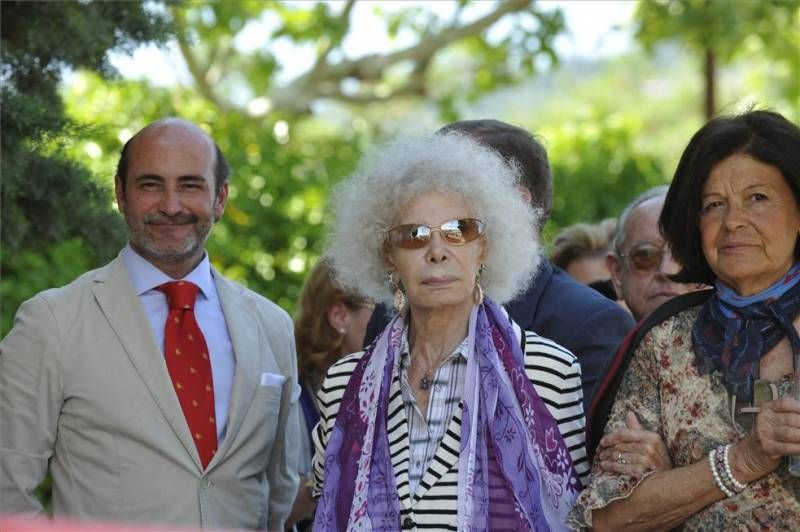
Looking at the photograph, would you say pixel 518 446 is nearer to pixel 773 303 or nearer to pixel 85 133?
pixel 773 303

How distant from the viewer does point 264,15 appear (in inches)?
564

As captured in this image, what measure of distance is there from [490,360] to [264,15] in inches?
433

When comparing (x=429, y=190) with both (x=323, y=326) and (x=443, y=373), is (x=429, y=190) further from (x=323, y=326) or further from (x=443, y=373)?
(x=323, y=326)

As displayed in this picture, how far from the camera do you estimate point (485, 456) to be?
383cm

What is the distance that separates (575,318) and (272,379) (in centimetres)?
116

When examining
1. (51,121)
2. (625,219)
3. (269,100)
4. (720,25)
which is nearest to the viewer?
(51,121)

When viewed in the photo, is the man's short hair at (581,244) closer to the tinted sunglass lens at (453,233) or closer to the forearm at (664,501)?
the tinted sunglass lens at (453,233)

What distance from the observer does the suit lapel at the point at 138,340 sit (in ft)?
14.6

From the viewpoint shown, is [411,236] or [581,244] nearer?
[411,236]

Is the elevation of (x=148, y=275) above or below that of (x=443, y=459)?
above

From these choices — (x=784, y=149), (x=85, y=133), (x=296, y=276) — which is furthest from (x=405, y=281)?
(x=296, y=276)

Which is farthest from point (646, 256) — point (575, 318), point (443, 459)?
point (443, 459)

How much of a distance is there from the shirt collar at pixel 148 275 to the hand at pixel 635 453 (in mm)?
1816

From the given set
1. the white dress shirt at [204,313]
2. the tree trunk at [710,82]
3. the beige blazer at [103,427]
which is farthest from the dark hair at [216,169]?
the tree trunk at [710,82]
